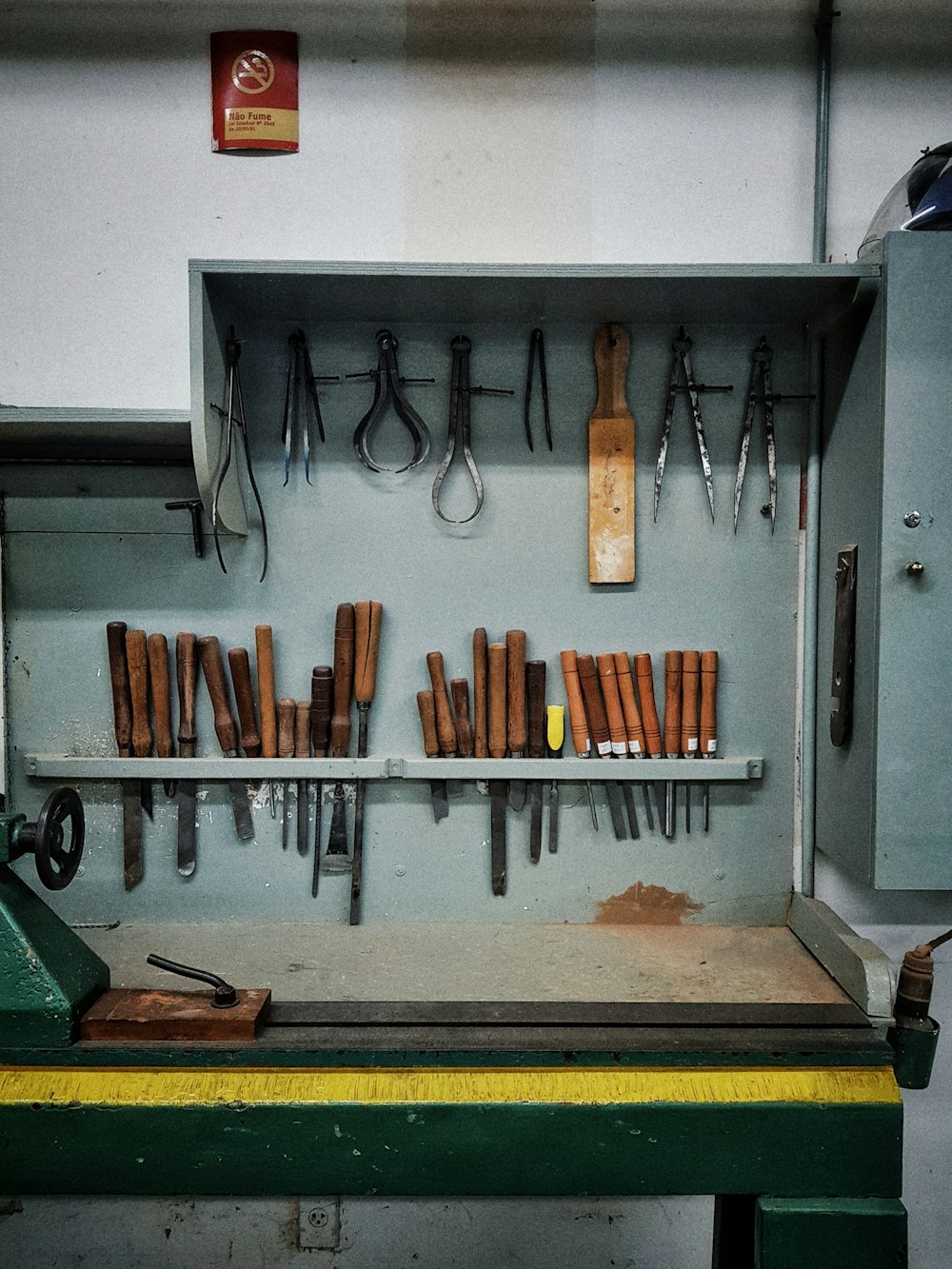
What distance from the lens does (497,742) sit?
1.84 metres

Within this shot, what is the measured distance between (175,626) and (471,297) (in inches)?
38.3

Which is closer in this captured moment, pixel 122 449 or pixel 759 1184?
pixel 759 1184

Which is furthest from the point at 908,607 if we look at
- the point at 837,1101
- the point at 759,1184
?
the point at 759,1184

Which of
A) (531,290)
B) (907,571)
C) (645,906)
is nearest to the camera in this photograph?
(907,571)

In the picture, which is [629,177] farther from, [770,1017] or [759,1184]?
[759,1184]

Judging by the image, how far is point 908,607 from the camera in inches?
59.9

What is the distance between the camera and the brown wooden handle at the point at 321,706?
1.83 m

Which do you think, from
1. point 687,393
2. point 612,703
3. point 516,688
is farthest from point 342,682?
point 687,393

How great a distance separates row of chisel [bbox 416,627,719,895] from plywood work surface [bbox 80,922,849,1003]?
24 cm

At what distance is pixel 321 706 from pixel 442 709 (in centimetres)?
27

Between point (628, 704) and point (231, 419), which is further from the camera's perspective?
point (628, 704)

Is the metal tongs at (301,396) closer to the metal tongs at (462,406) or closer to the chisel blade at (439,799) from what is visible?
the metal tongs at (462,406)

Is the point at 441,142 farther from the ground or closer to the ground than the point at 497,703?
farther from the ground

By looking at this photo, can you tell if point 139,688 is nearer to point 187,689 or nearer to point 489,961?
point 187,689
